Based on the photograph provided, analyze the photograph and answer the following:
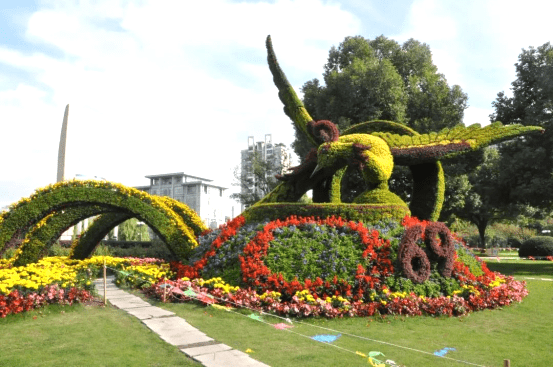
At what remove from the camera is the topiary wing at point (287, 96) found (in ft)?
46.0

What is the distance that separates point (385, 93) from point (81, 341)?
57.6 feet

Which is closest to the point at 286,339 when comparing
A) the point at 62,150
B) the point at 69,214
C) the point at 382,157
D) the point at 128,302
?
the point at 128,302

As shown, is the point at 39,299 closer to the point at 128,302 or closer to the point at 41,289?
the point at 41,289

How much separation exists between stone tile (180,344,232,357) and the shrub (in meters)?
28.6

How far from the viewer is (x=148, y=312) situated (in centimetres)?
802

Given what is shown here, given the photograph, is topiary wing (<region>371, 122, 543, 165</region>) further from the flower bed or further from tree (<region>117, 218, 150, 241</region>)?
tree (<region>117, 218, 150, 241</region>)

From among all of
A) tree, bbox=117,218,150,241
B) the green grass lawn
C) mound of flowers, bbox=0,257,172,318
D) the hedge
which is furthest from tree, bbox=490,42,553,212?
tree, bbox=117,218,150,241

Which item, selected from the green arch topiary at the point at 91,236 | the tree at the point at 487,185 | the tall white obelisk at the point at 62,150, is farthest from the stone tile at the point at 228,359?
the tall white obelisk at the point at 62,150

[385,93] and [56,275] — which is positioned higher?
[385,93]

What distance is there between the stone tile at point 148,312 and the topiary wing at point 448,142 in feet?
23.8

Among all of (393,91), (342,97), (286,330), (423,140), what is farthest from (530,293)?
(342,97)

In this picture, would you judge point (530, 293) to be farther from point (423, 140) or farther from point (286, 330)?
point (286, 330)

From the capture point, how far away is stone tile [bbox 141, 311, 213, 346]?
6.22 m

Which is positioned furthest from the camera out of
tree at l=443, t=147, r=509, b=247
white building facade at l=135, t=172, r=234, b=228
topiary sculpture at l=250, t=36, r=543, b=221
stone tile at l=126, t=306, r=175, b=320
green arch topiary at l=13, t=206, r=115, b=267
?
white building facade at l=135, t=172, r=234, b=228
